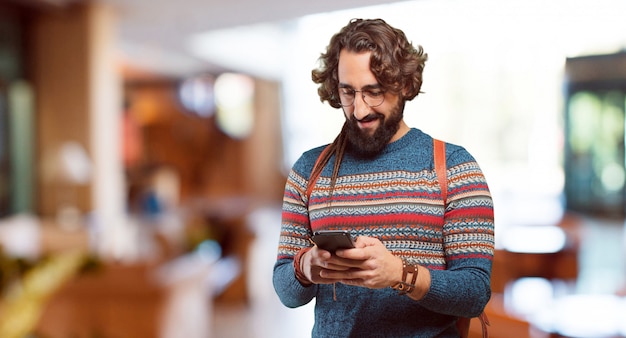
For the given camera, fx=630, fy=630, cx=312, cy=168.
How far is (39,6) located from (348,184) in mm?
10088

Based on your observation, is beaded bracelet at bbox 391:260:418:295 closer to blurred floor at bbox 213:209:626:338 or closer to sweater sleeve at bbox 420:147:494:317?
sweater sleeve at bbox 420:147:494:317

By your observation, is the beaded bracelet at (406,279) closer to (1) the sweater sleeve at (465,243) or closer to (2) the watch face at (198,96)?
(1) the sweater sleeve at (465,243)

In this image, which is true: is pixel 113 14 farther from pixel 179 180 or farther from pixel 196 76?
pixel 179 180

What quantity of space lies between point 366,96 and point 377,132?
3 centimetres

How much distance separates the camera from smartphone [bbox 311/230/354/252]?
0.39 meters

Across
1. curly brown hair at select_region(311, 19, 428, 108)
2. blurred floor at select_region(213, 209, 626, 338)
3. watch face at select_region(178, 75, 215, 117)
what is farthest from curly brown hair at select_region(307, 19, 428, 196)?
watch face at select_region(178, 75, 215, 117)

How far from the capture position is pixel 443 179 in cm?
45

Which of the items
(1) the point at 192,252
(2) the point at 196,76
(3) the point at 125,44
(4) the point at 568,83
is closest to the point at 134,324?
(1) the point at 192,252

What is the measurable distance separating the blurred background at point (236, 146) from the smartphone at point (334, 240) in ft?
0.35

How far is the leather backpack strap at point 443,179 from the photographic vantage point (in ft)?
1.46

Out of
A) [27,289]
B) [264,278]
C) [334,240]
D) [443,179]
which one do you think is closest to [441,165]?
[443,179]

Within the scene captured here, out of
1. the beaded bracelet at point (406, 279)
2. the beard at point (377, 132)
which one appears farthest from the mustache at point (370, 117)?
the beaded bracelet at point (406, 279)

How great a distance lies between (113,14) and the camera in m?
9.59

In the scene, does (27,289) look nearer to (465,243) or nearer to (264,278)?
(465,243)
